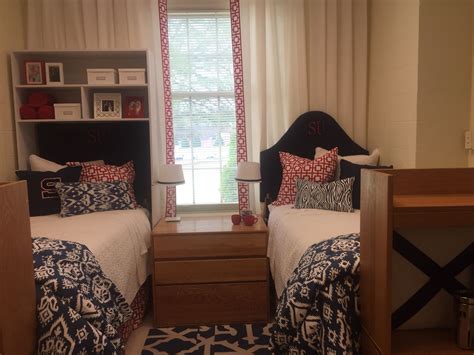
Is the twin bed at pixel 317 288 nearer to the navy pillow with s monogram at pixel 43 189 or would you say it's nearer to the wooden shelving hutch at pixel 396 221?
the wooden shelving hutch at pixel 396 221

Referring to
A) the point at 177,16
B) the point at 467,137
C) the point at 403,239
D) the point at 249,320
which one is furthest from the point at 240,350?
the point at 177,16

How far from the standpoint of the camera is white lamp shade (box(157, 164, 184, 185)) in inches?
108

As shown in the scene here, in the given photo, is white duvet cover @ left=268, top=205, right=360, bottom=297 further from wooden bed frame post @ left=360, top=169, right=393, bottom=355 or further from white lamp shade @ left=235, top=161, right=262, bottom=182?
wooden bed frame post @ left=360, top=169, right=393, bottom=355

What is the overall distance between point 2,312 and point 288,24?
8.82ft

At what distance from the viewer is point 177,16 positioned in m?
3.05

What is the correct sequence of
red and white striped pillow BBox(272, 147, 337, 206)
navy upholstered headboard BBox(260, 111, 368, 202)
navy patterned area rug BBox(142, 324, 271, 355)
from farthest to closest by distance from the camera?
1. navy upholstered headboard BBox(260, 111, 368, 202)
2. red and white striped pillow BBox(272, 147, 337, 206)
3. navy patterned area rug BBox(142, 324, 271, 355)

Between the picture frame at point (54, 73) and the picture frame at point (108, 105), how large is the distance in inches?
10.6

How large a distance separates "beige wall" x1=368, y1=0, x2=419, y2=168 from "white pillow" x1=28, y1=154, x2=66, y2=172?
7.79 ft

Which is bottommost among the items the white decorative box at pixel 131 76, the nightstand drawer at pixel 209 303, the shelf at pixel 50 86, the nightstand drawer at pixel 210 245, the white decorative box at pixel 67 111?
the nightstand drawer at pixel 209 303

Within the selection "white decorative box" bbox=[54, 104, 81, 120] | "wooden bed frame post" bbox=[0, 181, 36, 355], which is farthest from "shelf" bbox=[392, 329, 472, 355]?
"white decorative box" bbox=[54, 104, 81, 120]

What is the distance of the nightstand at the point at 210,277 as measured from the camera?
2441mm

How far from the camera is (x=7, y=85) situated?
8.99ft

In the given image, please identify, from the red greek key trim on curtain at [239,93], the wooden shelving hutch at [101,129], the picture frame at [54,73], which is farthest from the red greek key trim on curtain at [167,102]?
the picture frame at [54,73]

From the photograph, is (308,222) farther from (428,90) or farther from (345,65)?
(345,65)
